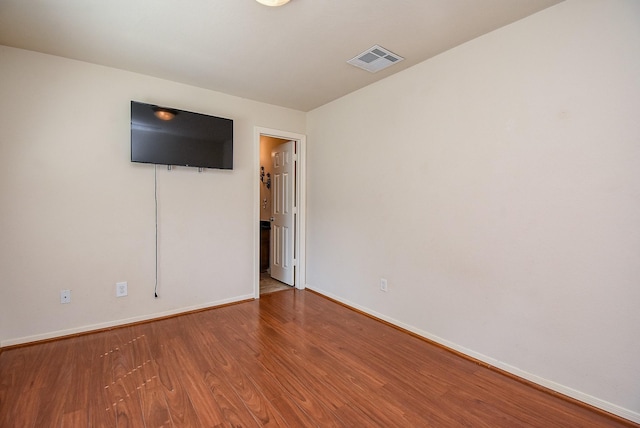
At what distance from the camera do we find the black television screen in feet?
9.10

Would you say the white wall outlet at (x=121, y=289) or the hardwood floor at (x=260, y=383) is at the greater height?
the white wall outlet at (x=121, y=289)

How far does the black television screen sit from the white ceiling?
42cm

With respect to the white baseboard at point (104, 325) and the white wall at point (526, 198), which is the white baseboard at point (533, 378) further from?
the white baseboard at point (104, 325)

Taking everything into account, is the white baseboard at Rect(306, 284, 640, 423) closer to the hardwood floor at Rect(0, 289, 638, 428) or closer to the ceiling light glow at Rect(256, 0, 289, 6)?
the hardwood floor at Rect(0, 289, 638, 428)

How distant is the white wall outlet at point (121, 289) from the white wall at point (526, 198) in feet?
8.39

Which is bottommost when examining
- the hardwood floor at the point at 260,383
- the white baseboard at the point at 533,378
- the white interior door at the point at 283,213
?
the hardwood floor at the point at 260,383

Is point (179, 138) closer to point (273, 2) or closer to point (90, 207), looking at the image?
point (90, 207)

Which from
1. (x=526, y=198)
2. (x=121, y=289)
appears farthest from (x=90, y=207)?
(x=526, y=198)

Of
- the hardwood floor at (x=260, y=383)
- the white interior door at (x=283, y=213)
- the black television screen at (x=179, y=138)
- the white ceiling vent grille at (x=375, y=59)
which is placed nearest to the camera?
the hardwood floor at (x=260, y=383)

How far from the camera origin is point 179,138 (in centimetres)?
297

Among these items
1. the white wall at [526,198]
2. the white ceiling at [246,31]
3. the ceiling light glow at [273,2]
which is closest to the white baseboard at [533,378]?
the white wall at [526,198]

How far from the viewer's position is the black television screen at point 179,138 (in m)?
2.77

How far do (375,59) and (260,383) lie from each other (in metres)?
2.73

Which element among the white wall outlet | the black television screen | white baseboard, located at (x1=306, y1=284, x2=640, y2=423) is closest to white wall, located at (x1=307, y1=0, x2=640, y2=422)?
white baseboard, located at (x1=306, y1=284, x2=640, y2=423)
